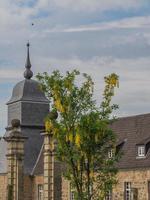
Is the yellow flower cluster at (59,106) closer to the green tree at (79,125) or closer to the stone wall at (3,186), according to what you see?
the green tree at (79,125)

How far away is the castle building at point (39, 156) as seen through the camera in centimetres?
4866

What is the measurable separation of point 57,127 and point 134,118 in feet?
66.1

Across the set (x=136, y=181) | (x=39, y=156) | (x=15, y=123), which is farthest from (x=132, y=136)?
(x=39, y=156)

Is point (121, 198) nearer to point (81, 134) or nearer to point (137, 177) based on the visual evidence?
point (137, 177)

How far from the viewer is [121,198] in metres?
49.0

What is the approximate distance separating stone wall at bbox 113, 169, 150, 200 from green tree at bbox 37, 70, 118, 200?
13037 mm

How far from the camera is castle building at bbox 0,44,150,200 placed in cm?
4866

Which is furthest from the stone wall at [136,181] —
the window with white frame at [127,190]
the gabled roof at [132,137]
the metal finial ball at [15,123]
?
the metal finial ball at [15,123]

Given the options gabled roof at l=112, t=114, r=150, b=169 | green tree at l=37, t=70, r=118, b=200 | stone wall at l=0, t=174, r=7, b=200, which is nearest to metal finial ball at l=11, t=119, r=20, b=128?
stone wall at l=0, t=174, r=7, b=200

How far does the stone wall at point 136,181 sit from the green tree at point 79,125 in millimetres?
13037

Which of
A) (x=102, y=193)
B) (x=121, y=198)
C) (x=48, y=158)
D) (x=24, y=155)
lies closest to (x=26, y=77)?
(x=24, y=155)

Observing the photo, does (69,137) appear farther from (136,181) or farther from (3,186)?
Answer: (3,186)

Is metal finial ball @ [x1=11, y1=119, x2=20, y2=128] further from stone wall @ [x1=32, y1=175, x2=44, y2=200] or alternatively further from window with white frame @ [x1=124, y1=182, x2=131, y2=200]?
window with white frame @ [x1=124, y1=182, x2=131, y2=200]

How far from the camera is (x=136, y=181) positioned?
47.8 metres
